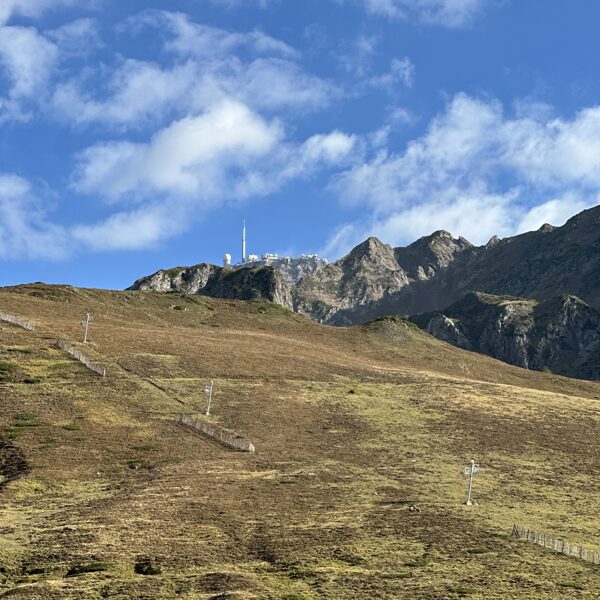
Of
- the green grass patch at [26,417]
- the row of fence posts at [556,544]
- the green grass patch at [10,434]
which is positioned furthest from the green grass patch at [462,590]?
the green grass patch at [26,417]

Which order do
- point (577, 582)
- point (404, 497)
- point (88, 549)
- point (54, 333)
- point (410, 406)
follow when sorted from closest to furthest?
point (577, 582) → point (88, 549) → point (404, 497) → point (410, 406) → point (54, 333)

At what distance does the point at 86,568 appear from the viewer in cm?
3209

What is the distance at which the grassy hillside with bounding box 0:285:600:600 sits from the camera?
32031 millimetres

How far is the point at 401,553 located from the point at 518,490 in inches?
1001

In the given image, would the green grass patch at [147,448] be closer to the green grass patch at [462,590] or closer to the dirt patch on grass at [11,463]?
the dirt patch on grass at [11,463]

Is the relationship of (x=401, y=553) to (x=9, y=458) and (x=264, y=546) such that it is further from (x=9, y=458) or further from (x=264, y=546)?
(x=9, y=458)

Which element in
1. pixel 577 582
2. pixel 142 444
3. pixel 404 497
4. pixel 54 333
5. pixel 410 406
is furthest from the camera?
pixel 54 333

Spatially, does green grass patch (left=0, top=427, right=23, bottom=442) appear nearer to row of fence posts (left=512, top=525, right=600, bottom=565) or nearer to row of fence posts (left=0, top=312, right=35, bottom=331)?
row of fence posts (left=512, top=525, right=600, bottom=565)

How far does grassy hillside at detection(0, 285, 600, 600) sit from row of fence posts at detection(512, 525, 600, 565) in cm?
82

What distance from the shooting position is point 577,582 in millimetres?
31750

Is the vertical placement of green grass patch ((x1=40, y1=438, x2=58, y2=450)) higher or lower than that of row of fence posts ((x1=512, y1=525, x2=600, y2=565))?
higher

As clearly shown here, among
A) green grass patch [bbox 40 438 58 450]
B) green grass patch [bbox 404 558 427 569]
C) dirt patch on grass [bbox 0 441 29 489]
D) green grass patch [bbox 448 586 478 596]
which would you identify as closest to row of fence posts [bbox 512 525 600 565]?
Result: green grass patch [bbox 404 558 427 569]

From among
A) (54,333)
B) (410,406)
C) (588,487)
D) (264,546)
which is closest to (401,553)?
(264,546)

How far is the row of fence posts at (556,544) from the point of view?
35719 millimetres
